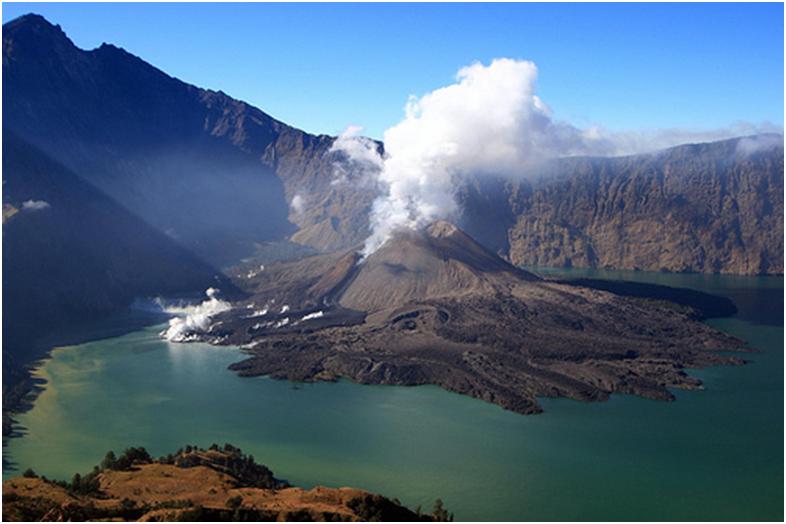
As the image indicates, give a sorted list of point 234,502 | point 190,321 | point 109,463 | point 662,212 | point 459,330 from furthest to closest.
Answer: point 662,212 → point 190,321 → point 459,330 → point 109,463 → point 234,502

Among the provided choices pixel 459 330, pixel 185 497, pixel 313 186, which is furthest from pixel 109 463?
pixel 313 186

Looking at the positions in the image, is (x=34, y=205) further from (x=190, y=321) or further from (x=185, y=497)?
(x=185, y=497)

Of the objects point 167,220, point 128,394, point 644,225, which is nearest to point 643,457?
point 128,394

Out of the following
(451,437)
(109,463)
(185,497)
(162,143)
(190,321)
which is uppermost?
(162,143)

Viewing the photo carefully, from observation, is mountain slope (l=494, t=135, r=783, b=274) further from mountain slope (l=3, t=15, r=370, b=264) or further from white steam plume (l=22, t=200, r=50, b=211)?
white steam plume (l=22, t=200, r=50, b=211)

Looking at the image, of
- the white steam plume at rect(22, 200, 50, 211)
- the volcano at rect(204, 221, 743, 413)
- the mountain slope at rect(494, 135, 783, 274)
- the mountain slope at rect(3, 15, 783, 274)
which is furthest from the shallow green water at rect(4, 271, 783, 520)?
the mountain slope at rect(494, 135, 783, 274)

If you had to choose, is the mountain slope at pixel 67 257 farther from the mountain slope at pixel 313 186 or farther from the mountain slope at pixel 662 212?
the mountain slope at pixel 662 212
